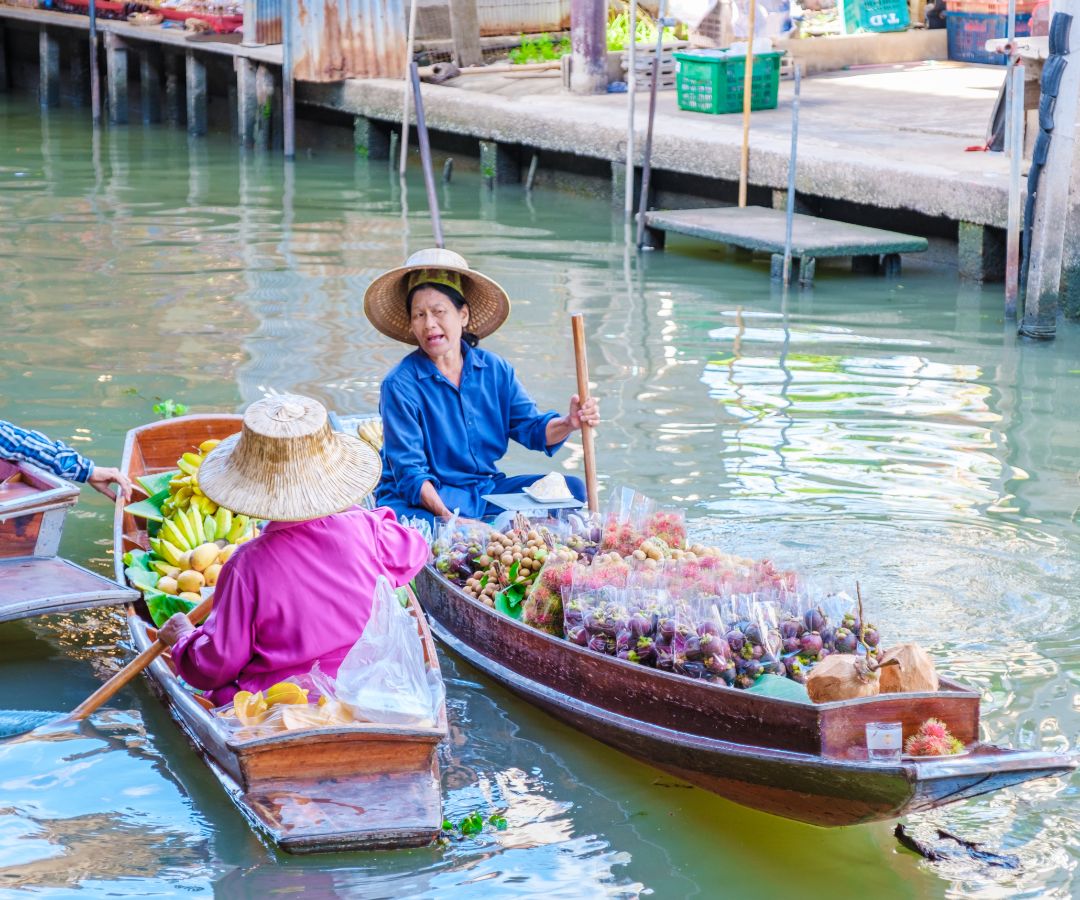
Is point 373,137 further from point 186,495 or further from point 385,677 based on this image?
point 385,677

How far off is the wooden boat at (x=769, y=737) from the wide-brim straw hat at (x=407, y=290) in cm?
139

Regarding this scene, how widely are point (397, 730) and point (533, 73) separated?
13.9 meters

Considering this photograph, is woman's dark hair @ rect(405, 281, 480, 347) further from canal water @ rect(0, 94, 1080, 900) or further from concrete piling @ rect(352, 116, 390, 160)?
concrete piling @ rect(352, 116, 390, 160)

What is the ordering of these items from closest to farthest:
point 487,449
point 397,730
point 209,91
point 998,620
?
point 397,730 → point 998,620 → point 487,449 → point 209,91

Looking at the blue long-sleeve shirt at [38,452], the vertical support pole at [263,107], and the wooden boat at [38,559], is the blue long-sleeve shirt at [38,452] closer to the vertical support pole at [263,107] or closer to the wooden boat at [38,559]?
the wooden boat at [38,559]

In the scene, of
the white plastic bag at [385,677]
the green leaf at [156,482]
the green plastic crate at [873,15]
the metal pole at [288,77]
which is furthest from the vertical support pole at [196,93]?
the white plastic bag at [385,677]

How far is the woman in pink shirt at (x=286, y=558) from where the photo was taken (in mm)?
4020

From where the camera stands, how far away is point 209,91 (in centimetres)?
2023

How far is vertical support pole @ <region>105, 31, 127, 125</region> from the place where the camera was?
1936 centimetres

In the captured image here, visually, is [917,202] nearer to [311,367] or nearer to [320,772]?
[311,367]

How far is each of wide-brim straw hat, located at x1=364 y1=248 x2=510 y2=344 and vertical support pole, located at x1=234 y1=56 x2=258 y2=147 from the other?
1233 cm

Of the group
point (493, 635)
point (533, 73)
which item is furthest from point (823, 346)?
point (533, 73)

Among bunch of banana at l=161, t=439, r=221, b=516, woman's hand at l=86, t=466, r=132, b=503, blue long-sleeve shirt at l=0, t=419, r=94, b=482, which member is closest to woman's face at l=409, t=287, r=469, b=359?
bunch of banana at l=161, t=439, r=221, b=516

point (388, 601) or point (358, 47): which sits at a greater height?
point (358, 47)
